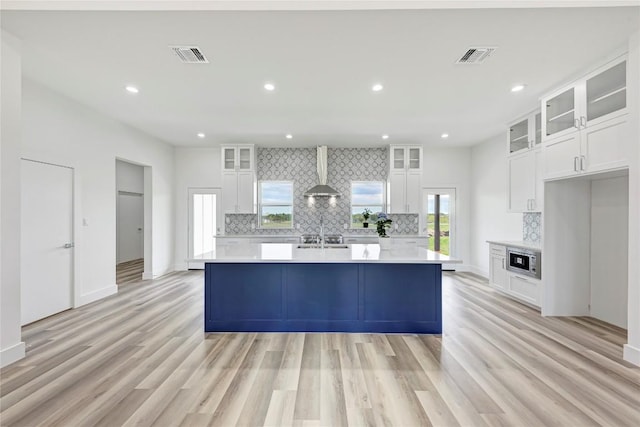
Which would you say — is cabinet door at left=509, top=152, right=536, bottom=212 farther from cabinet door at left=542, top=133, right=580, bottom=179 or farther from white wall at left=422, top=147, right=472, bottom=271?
white wall at left=422, top=147, right=472, bottom=271

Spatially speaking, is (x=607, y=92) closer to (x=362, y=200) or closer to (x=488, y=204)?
(x=488, y=204)

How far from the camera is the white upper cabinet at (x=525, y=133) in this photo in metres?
4.37

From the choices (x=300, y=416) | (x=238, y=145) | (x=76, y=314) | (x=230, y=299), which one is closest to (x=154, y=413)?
(x=300, y=416)

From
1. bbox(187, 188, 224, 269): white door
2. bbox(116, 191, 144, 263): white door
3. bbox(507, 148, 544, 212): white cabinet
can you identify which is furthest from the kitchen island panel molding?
bbox(116, 191, 144, 263): white door

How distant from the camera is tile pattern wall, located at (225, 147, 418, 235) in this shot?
22.7 ft

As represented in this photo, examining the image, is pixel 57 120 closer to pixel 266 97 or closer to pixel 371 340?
pixel 266 97

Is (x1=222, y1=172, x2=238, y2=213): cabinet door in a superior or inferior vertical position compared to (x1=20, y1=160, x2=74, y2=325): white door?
superior

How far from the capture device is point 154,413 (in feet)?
6.61

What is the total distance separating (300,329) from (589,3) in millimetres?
3795

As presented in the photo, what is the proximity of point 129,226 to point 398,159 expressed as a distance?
7542 mm

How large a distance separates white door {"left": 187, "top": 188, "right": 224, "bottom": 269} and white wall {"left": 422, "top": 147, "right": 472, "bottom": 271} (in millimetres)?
4897

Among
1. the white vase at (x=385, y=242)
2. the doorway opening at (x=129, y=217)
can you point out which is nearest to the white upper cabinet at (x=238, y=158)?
the doorway opening at (x=129, y=217)

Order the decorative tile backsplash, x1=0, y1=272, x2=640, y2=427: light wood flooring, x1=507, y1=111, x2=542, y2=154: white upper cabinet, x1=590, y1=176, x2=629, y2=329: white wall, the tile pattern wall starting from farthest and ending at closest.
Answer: the tile pattern wall → the decorative tile backsplash → x1=507, y1=111, x2=542, y2=154: white upper cabinet → x1=590, y1=176, x2=629, y2=329: white wall → x1=0, y1=272, x2=640, y2=427: light wood flooring

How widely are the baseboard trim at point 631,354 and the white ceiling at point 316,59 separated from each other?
272 cm
